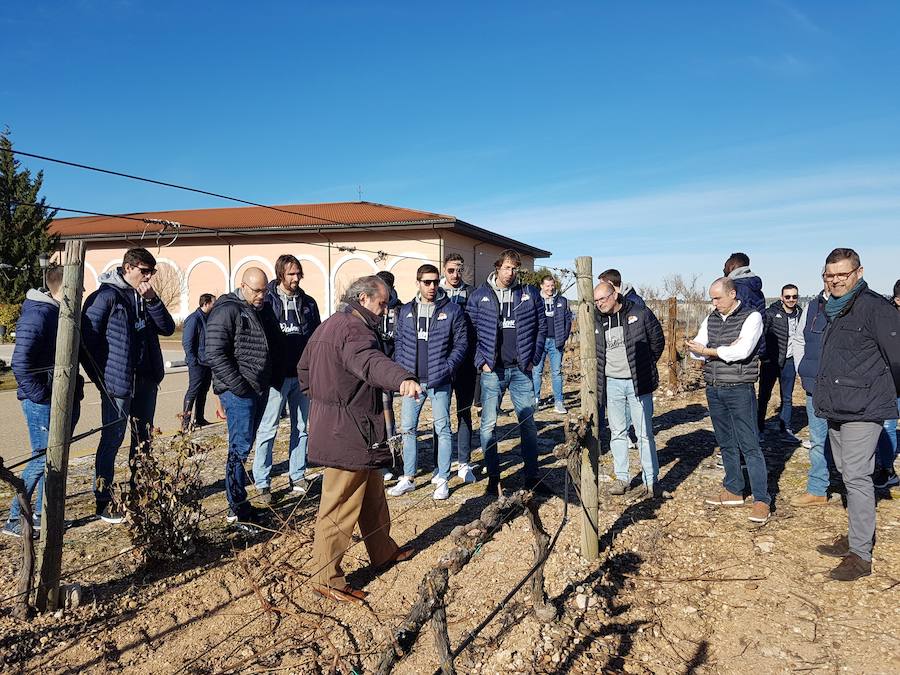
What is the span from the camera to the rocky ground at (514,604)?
9.73 feet

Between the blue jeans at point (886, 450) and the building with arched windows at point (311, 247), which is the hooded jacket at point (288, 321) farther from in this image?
the building with arched windows at point (311, 247)

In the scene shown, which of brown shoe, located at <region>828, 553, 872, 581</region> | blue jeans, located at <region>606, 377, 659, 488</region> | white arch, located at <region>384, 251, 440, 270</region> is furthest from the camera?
white arch, located at <region>384, 251, 440, 270</region>

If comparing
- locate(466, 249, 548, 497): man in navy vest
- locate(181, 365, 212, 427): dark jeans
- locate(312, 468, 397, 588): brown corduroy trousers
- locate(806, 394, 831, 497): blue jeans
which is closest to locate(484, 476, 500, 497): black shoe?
locate(466, 249, 548, 497): man in navy vest

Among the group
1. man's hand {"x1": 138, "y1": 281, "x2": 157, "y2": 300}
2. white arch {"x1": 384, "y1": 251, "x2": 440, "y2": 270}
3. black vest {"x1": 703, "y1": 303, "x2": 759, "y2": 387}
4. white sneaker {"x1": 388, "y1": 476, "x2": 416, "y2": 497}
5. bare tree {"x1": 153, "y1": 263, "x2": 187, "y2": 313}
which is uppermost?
white arch {"x1": 384, "y1": 251, "x2": 440, "y2": 270}

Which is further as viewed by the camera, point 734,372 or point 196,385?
point 196,385

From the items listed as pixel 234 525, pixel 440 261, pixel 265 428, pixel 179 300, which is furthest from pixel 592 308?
pixel 179 300

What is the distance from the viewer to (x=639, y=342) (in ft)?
16.5

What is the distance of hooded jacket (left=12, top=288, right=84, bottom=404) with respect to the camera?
4.12m

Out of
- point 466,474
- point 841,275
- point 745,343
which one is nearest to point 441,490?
point 466,474

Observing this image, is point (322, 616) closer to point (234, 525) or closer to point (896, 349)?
point (234, 525)

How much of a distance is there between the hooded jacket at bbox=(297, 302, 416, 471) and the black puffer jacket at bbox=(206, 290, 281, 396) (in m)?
1.22

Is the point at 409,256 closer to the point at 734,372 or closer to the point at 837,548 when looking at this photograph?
the point at 734,372

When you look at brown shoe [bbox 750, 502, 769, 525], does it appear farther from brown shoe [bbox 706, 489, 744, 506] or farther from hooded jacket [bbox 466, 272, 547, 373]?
hooded jacket [bbox 466, 272, 547, 373]

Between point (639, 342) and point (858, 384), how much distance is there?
5.41 ft
